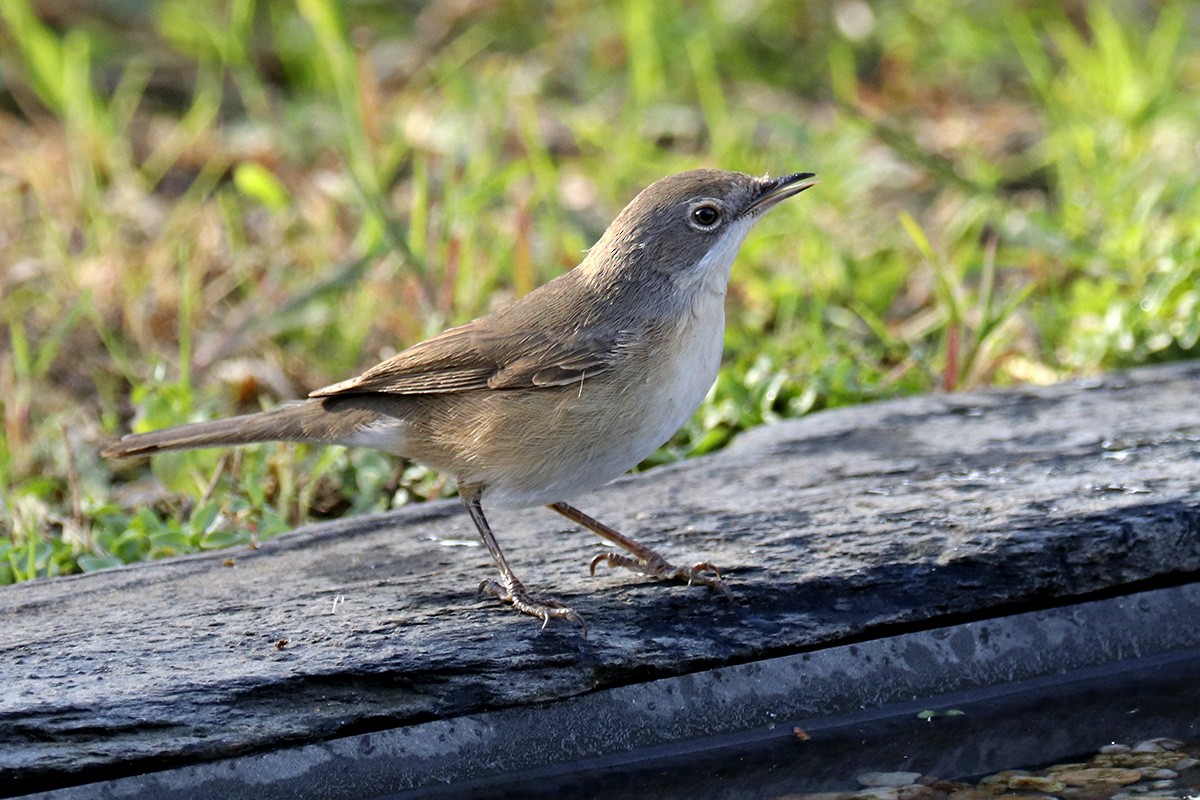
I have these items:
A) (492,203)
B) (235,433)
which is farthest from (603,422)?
(492,203)

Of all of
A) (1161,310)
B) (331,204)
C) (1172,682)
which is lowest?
(1172,682)

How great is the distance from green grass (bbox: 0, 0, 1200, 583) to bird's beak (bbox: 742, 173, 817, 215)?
118 cm

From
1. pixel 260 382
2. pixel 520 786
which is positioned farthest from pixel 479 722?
pixel 260 382

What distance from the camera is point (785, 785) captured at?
3.71m

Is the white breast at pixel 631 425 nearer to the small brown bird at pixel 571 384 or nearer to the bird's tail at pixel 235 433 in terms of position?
the small brown bird at pixel 571 384

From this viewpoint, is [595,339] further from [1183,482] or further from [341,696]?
[1183,482]

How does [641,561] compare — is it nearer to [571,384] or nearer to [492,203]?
[571,384]

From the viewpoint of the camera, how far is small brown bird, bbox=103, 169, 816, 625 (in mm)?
4074

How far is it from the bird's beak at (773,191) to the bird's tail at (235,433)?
140 cm

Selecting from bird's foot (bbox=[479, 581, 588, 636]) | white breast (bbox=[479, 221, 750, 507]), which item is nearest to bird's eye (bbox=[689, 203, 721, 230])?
white breast (bbox=[479, 221, 750, 507])

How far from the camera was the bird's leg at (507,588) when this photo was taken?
12.7 feet

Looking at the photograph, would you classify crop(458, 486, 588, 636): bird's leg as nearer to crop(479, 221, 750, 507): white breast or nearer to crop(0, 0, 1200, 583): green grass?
crop(479, 221, 750, 507): white breast

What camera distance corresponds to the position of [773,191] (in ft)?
14.6

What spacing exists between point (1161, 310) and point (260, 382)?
349cm
